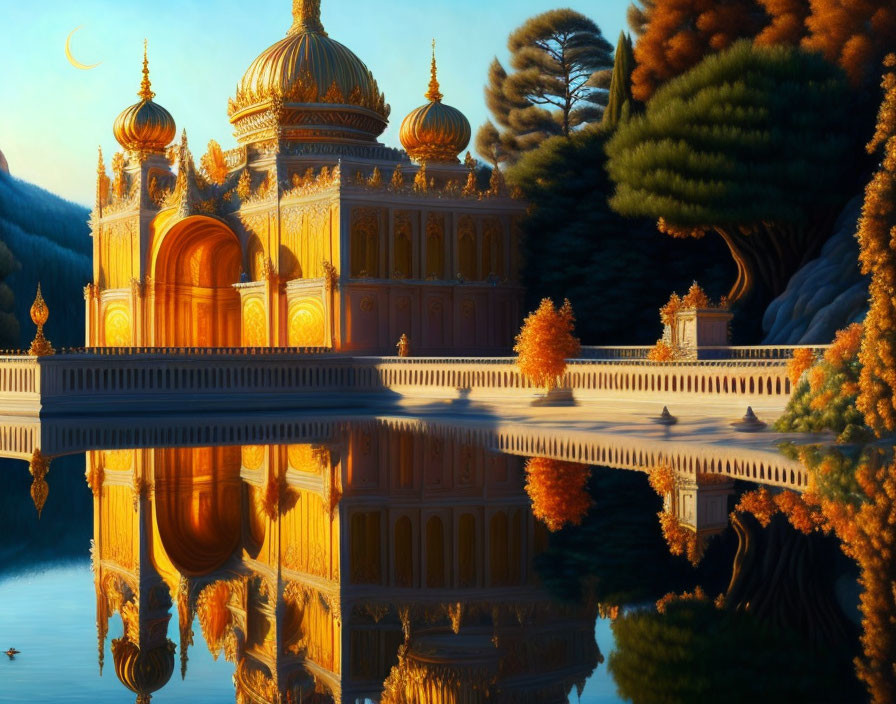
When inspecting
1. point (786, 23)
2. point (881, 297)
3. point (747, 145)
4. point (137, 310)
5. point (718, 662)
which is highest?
point (786, 23)

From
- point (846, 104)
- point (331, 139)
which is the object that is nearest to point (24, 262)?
point (331, 139)

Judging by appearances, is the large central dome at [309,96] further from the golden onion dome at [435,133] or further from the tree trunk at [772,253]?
the tree trunk at [772,253]

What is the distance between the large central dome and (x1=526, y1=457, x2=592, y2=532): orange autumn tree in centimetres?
2233

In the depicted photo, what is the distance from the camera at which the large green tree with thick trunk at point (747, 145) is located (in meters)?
27.7

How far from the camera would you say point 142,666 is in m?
5.66

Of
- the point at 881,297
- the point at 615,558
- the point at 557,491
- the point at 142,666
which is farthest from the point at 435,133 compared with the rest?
the point at 142,666

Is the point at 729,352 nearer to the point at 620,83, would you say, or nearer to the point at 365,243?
the point at 365,243

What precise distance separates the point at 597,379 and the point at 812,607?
55.2 ft

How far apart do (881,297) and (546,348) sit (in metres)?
9.32

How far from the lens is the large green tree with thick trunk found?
27672 millimetres

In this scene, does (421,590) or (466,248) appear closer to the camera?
(421,590)

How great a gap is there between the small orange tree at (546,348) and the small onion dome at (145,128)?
1825 centimetres

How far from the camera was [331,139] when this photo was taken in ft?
115

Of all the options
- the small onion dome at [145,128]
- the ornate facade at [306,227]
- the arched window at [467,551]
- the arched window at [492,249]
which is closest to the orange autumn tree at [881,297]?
the arched window at [467,551]
